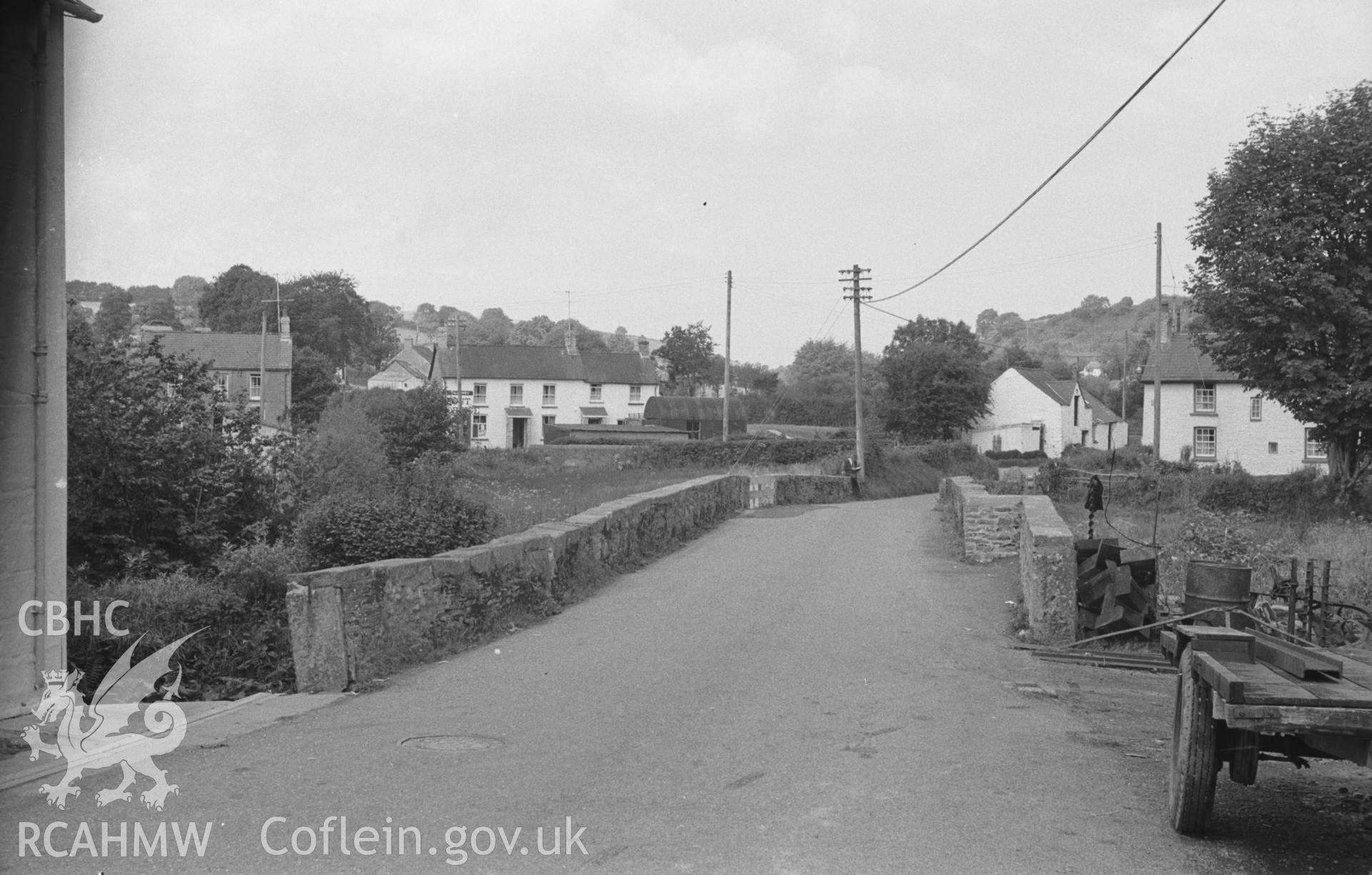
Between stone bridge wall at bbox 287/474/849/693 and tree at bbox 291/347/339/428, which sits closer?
stone bridge wall at bbox 287/474/849/693

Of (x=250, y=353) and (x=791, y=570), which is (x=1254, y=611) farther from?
(x=250, y=353)

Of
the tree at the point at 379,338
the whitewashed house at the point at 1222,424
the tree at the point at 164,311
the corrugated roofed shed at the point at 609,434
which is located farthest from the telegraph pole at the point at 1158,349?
the tree at the point at 379,338

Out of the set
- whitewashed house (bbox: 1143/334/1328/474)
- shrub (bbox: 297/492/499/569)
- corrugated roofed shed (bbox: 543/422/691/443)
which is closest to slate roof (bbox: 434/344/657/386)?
corrugated roofed shed (bbox: 543/422/691/443)

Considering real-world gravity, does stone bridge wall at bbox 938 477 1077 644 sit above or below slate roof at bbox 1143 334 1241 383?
below

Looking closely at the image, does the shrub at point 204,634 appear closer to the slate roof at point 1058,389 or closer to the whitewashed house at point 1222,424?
the whitewashed house at point 1222,424

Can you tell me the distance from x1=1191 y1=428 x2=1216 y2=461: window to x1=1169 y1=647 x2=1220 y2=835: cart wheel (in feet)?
176

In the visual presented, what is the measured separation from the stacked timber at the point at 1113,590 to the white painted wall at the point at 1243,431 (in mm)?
46308

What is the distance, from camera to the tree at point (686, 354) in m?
112

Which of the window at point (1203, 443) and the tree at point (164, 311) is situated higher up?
the tree at point (164, 311)

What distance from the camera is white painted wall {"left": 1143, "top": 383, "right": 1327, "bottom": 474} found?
2109 inches

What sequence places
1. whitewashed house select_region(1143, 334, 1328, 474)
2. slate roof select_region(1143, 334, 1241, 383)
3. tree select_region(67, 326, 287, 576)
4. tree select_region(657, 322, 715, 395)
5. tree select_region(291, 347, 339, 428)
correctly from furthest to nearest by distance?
tree select_region(657, 322, 715, 395) < tree select_region(291, 347, 339, 428) < slate roof select_region(1143, 334, 1241, 383) < whitewashed house select_region(1143, 334, 1328, 474) < tree select_region(67, 326, 287, 576)

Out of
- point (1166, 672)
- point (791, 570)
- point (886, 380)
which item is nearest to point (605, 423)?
point (886, 380)

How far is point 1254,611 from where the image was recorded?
25.1ft

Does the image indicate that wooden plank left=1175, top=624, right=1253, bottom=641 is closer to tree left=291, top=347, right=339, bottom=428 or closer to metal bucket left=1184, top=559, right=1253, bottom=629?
metal bucket left=1184, top=559, right=1253, bottom=629
